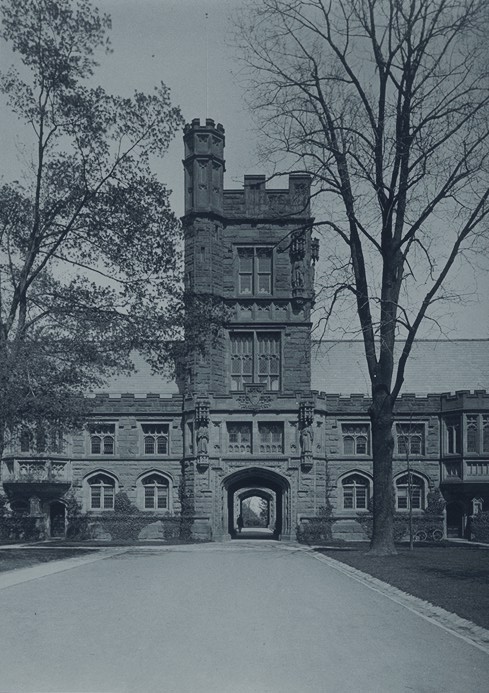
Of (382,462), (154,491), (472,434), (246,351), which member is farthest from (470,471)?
(382,462)

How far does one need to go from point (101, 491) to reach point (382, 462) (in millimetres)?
19022

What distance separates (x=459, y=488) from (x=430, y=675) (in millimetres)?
30639

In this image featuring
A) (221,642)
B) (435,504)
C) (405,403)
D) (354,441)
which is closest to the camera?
(221,642)

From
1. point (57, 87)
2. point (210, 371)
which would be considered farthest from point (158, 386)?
point (57, 87)

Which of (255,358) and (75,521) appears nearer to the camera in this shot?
(255,358)

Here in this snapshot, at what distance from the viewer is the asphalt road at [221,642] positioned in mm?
6820

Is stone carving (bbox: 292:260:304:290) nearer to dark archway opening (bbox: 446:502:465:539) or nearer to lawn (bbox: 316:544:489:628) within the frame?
dark archway opening (bbox: 446:502:465:539)

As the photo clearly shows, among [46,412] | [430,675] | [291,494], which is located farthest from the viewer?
[291,494]

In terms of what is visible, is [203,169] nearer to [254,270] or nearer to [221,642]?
[254,270]

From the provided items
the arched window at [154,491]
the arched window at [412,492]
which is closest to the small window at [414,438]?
the arched window at [412,492]

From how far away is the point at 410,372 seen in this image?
135 ft

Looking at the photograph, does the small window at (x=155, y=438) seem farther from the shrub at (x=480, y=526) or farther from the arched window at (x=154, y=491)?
the shrub at (x=480, y=526)

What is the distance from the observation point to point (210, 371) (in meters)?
35.3

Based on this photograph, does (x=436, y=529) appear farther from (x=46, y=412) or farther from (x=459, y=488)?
(x=46, y=412)
